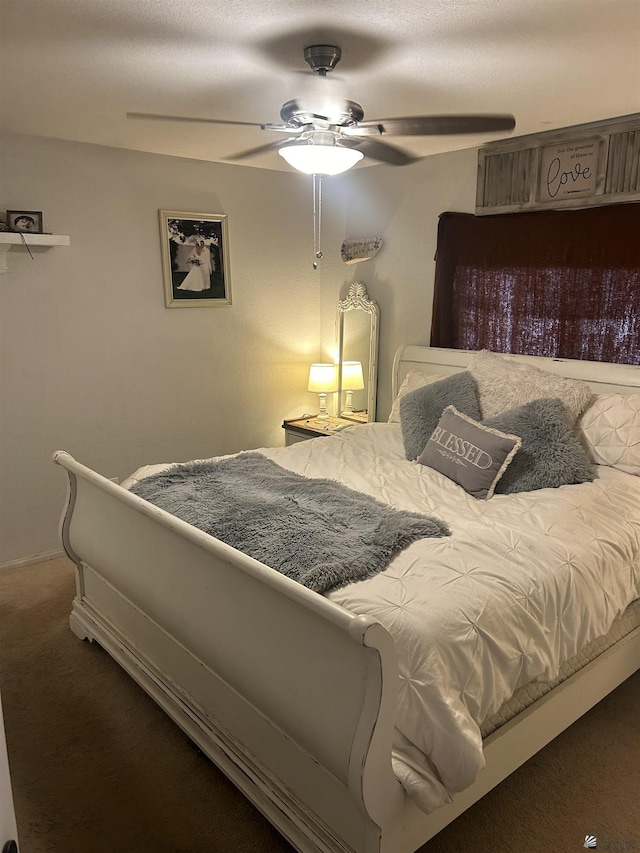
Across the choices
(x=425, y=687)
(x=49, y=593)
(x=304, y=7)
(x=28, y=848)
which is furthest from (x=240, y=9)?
(x=49, y=593)

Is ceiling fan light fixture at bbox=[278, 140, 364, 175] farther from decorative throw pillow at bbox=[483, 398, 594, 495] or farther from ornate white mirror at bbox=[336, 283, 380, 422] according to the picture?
ornate white mirror at bbox=[336, 283, 380, 422]

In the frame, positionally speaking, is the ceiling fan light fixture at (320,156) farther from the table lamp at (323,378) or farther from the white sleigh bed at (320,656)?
the table lamp at (323,378)

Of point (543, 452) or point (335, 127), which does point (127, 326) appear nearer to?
point (335, 127)

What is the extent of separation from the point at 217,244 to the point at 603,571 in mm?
2944

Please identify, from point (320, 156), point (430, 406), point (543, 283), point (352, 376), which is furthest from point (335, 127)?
point (352, 376)

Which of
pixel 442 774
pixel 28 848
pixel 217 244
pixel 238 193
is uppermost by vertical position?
pixel 238 193

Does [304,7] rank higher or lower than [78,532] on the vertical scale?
higher

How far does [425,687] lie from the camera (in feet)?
4.95

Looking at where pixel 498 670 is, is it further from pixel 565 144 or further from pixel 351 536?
pixel 565 144

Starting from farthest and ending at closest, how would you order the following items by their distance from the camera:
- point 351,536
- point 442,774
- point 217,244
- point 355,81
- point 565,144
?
point 217,244 → point 565,144 → point 355,81 → point 351,536 → point 442,774

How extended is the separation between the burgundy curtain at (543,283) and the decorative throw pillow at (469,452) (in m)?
0.82

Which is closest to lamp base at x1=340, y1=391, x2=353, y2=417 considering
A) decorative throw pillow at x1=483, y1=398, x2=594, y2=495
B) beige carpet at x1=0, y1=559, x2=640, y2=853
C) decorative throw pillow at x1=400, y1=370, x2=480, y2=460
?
decorative throw pillow at x1=400, y1=370, x2=480, y2=460

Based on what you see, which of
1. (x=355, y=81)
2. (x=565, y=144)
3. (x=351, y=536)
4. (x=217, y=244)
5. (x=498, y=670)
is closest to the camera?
(x=498, y=670)

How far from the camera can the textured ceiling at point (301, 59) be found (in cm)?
175
